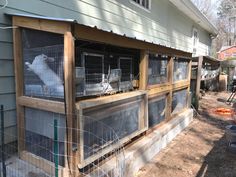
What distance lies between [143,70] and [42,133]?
2119mm

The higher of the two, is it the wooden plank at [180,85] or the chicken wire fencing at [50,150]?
the wooden plank at [180,85]

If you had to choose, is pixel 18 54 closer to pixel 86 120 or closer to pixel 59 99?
pixel 59 99

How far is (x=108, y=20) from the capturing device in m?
5.62

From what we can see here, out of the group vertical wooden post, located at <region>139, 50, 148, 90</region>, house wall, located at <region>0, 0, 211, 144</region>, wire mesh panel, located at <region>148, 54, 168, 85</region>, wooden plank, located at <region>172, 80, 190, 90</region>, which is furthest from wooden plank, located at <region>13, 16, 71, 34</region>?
wooden plank, located at <region>172, 80, 190, 90</region>

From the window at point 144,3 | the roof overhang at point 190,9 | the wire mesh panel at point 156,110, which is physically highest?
the roof overhang at point 190,9

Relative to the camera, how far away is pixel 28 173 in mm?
2957

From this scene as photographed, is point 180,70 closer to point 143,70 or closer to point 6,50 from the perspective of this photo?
point 143,70

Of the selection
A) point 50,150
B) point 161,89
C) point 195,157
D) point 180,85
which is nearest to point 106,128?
point 50,150

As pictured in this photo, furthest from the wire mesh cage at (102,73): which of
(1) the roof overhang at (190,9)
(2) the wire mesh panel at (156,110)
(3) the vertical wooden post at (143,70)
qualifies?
(1) the roof overhang at (190,9)

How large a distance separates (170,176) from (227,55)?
81.8 feet

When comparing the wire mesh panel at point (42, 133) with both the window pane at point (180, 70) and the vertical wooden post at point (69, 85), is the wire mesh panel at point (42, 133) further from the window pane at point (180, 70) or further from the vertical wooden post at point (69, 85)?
the window pane at point (180, 70)

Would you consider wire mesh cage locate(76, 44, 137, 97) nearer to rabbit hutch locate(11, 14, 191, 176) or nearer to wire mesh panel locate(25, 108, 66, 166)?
rabbit hutch locate(11, 14, 191, 176)

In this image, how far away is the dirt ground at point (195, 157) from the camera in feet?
13.5

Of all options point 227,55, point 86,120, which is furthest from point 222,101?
point 227,55
